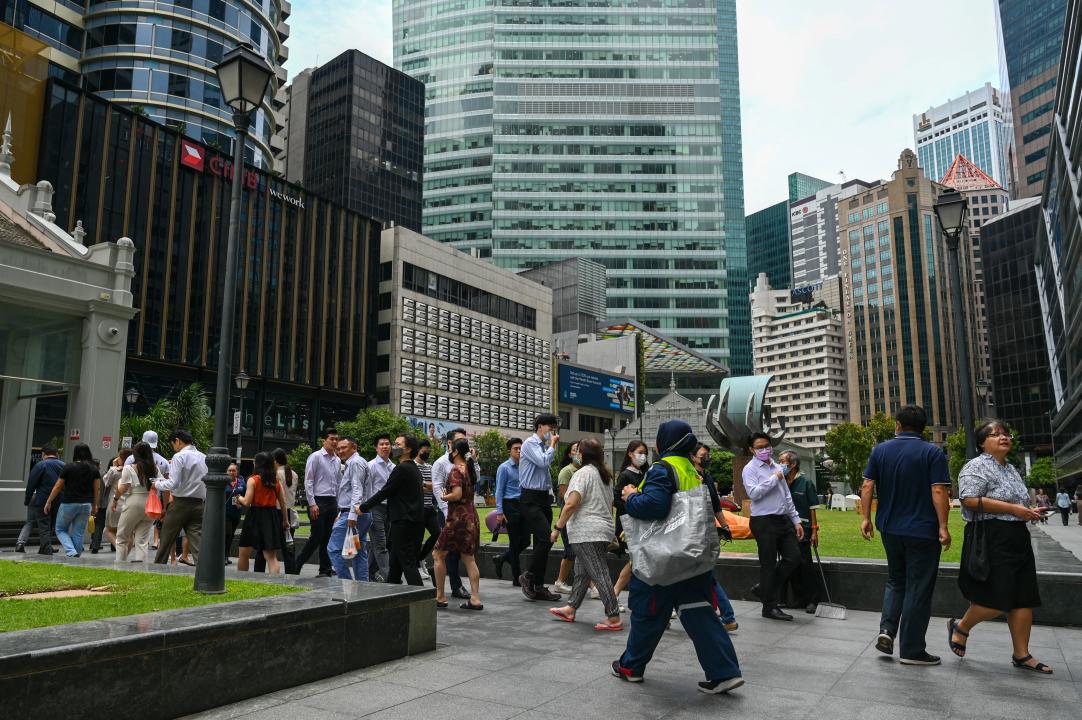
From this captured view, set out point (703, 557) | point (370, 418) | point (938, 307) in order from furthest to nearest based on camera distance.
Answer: point (938, 307) → point (370, 418) → point (703, 557)

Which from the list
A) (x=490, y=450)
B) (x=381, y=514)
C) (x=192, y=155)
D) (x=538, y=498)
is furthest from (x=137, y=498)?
(x=490, y=450)

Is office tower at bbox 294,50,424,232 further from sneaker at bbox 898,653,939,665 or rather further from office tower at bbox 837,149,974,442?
sneaker at bbox 898,653,939,665

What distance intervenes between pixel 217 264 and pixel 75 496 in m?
46.0

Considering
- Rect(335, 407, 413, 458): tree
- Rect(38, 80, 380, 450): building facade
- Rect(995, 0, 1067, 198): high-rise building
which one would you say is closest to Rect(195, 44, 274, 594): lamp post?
Rect(38, 80, 380, 450): building facade

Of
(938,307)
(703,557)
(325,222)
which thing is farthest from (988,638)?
(938,307)

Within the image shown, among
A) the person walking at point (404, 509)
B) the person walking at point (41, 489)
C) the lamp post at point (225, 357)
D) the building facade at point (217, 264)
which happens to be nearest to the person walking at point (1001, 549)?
the person walking at point (404, 509)

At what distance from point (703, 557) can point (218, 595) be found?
379 centimetres

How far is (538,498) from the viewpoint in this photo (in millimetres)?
9625

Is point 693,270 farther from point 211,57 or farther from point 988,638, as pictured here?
point 988,638

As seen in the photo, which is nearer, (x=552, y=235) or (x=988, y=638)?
(x=988, y=638)

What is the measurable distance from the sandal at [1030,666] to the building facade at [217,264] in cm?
4278

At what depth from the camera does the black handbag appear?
5.87 m

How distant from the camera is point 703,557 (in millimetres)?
5098

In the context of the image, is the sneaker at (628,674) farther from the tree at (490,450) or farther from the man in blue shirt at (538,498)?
the tree at (490,450)
